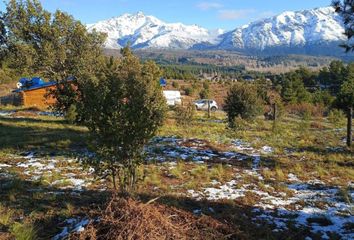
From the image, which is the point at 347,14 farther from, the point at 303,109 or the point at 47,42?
the point at 303,109

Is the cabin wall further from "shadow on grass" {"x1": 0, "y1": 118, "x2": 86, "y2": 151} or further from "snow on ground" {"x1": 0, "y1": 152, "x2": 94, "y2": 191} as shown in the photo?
"snow on ground" {"x1": 0, "y1": 152, "x2": 94, "y2": 191}

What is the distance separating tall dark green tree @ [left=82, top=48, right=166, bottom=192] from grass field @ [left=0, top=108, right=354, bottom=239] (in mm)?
844

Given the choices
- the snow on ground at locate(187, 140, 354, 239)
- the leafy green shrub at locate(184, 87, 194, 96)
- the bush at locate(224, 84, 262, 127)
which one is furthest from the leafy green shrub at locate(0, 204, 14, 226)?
the leafy green shrub at locate(184, 87, 194, 96)

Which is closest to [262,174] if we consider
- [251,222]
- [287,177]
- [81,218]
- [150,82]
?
[287,177]

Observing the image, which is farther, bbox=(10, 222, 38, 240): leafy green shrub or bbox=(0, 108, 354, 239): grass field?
bbox=(0, 108, 354, 239): grass field

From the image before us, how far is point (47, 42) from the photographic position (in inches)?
812

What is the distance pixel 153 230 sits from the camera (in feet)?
22.0

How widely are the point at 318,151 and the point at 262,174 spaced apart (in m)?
6.01

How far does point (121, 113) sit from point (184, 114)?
54.4ft

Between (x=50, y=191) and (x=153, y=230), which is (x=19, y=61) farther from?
(x=153, y=230)

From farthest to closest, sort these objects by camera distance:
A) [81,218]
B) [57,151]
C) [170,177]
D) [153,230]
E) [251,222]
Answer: [57,151]
[170,177]
[251,222]
[81,218]
[153,230]

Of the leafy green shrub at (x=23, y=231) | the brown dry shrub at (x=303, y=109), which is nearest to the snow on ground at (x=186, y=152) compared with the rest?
the leafy green shrub at (x=23, y=231)

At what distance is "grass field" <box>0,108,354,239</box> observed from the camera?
8.24m

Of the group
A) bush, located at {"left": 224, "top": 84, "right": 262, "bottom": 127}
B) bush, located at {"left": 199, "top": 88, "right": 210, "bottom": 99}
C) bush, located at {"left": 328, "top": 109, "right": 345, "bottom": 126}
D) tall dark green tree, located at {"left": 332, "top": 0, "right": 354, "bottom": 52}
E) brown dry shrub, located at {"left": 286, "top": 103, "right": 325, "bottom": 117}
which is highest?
tall dark green tree, located at {"left": 332, "top": 0, "right": 354, "bottom": 52}
